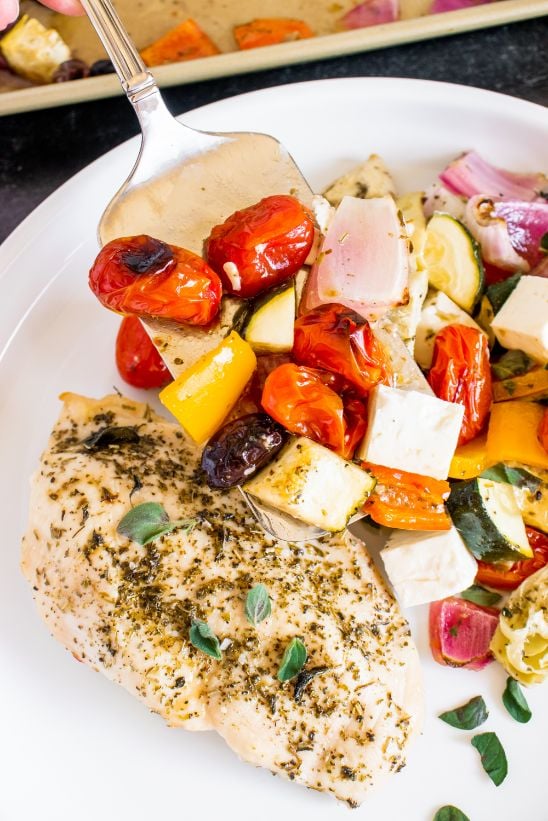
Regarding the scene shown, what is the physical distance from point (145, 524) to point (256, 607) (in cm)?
42

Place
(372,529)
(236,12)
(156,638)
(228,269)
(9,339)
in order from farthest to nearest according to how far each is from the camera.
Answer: (236,12), (9,339), (372,529), (228,269), (156,638)

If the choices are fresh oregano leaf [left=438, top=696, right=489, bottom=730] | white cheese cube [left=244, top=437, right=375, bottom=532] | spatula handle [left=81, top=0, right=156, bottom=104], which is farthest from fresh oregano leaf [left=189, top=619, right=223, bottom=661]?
spatula handle [left=81, top=0, right=156, bottom=104]

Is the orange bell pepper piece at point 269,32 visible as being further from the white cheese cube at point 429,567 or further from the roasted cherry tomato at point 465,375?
the white cheese cube at point 429,567

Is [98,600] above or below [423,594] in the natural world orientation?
above

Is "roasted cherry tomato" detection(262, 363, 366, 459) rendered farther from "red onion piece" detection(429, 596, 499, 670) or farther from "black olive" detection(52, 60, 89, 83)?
"black olive" detection(52, 60, 89, 83)

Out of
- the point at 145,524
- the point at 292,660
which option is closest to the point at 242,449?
the point at 145,524

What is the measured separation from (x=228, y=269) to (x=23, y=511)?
3.91 ft

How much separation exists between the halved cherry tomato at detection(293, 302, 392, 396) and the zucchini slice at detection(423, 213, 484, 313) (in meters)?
0.50

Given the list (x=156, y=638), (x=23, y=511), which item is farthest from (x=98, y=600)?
(x=23, y=511)

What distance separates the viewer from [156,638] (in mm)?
2422

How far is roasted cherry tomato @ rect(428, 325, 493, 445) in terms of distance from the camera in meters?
2.73

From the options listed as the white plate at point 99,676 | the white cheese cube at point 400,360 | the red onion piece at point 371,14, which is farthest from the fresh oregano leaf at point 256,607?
the red onion piece at point 371,14

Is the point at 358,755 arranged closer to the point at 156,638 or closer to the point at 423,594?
the point at 423,594

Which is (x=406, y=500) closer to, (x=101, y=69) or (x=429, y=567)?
(x=429, y=567)
